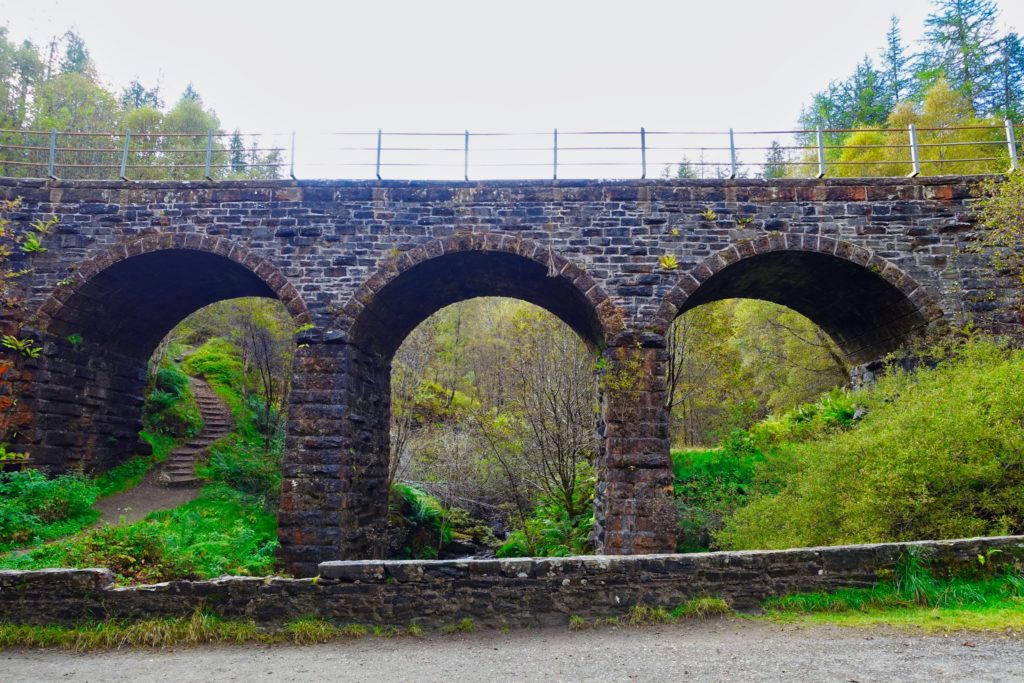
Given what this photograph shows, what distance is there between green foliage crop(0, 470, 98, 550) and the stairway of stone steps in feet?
8.16

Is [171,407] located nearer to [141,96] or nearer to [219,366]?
[219,366]

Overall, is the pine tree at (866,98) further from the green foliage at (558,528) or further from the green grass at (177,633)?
the green grass at (177,633)

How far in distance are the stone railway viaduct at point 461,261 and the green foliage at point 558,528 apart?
57.9 inches

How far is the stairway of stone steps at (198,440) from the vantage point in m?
13.8

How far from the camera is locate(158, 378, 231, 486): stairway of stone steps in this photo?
1381 cm

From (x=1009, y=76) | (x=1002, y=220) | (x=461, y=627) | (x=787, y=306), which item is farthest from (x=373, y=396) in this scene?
(x=1009, y=76)

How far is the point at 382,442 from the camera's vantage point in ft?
40.0

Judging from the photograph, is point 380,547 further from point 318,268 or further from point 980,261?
point 980,261

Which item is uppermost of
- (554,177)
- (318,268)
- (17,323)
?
(554,177)

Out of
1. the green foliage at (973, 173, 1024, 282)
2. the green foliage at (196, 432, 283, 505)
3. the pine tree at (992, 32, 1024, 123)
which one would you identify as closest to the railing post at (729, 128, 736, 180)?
the green foliage at (973, 173, 1024, 282)

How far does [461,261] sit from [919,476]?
284 inches

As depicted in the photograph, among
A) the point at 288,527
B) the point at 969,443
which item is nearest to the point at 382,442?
the point at 288,527

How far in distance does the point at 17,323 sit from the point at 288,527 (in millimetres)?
5819

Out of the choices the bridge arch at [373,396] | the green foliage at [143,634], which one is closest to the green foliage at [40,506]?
the bridge arch at [373,396]
